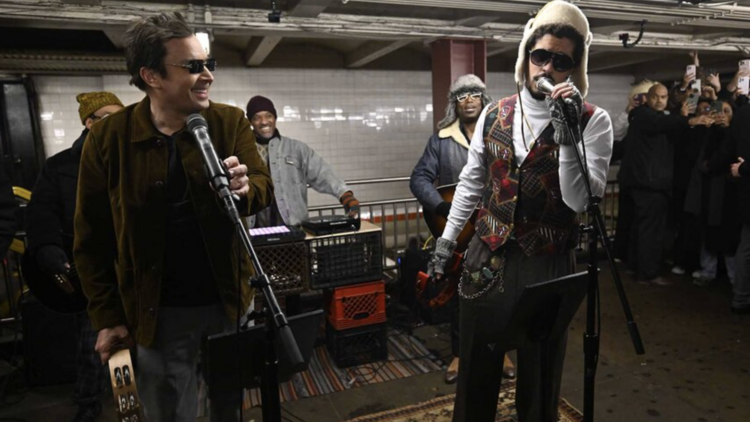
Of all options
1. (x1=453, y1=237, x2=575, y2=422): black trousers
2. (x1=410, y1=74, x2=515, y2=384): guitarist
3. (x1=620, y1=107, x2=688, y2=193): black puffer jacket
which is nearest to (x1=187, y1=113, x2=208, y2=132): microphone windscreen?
(x1=453, y1=237, x2=575, y2=422): black trousers

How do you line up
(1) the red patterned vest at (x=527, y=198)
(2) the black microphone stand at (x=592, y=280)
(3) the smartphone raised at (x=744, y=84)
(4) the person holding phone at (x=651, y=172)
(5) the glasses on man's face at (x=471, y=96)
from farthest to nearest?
(4) the person holding phone at (x=651, y=172), (3) the smartphone raised at (x=744, y=84), (5) the glasses on man's face at (x=471, y=96), (1) the red patterned vest at (x=527, y=198), (2) the black microphone stand at (x=592, y=280)

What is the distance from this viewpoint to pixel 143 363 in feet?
5.40

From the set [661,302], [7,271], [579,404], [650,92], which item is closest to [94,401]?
[7,271]

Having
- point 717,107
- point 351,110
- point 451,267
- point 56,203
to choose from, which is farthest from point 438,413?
point 351,110

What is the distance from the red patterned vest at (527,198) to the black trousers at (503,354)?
0.06 m

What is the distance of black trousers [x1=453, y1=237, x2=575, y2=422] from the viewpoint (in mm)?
1854

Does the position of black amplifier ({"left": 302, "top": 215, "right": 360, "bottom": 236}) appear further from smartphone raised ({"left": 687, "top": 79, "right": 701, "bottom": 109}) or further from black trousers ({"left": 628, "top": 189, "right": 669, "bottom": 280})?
smartphone raised ({"left": 687, "top": 79, "right": 701, "bottom": 109})

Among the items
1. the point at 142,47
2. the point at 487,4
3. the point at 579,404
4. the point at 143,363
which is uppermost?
the point at 487,4

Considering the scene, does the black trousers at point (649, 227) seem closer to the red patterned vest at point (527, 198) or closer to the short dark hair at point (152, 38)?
the red patterned vest at point (527, 198)

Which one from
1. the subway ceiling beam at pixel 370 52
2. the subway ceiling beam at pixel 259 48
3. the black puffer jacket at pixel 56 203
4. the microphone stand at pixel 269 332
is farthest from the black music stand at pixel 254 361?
the subway ceiling beam at pixel 370 52

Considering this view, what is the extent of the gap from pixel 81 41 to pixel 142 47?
4572mm

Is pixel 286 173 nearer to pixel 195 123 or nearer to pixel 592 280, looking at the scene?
pixel 195 123

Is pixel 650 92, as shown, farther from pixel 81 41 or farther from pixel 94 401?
pixel 81 41

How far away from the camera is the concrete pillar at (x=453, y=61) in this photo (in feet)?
16.9
